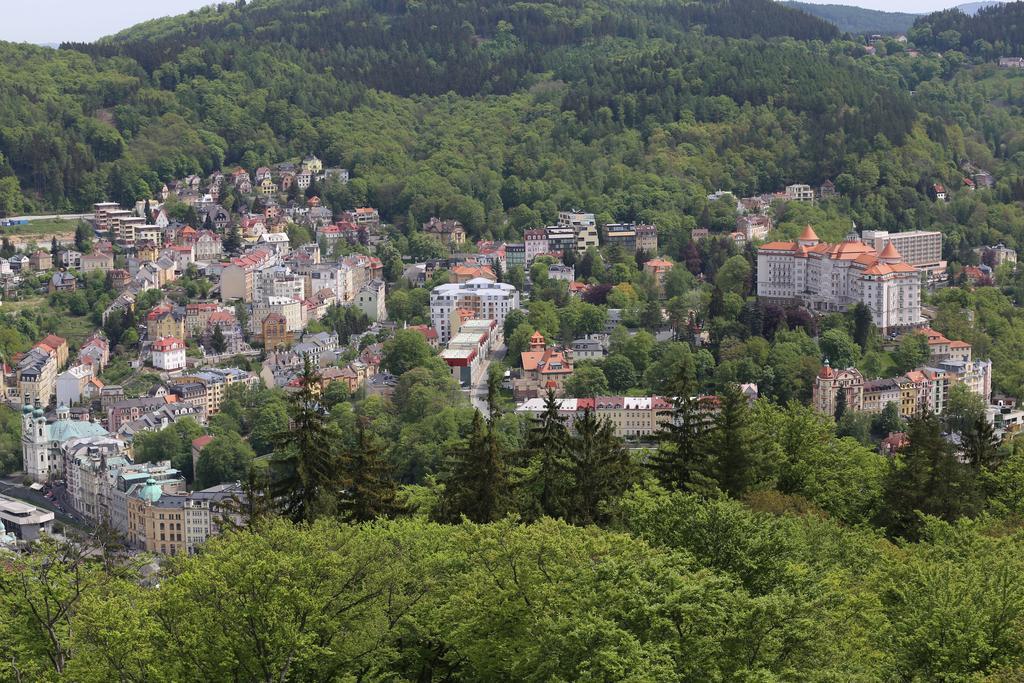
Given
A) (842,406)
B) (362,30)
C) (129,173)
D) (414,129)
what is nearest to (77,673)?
(842,406)

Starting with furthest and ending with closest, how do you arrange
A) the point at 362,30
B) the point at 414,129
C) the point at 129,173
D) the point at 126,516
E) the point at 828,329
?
the point at 362,30 < the point at 414,129 < the point at 129,173 < the point at 828,329 < the point at 126,516

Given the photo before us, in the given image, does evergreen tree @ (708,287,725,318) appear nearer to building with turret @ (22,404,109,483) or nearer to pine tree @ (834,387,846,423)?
pine tree @ (834,387,846,423)

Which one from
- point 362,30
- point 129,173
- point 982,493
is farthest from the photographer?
point 362,30

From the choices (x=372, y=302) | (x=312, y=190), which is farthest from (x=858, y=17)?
(x=372, y=302)

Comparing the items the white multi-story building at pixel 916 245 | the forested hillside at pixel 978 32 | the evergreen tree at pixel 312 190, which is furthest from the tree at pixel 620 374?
the forested hillside at pixel 978 32

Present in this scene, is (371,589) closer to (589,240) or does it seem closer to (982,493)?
(982,493)

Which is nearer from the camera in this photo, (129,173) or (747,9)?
(129,173)

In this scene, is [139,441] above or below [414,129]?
below

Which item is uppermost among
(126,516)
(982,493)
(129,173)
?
(129,173)
